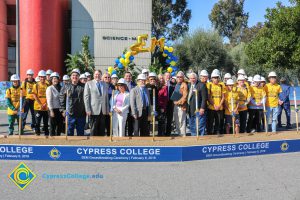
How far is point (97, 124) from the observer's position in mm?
8820

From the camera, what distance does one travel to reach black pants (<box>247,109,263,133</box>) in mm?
10516

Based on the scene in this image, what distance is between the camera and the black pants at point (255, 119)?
10.5 m

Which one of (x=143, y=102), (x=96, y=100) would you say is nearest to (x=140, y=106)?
(x=143, y=102)

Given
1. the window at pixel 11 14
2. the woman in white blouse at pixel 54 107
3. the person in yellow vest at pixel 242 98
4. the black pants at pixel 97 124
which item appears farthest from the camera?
the window at pixel 11 14

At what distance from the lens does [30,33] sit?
83.4 feet

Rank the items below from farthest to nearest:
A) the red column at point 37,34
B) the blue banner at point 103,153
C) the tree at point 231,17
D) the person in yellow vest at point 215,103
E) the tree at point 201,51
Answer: the tree at point 231,17 < the tree at point 201,51 < the red column at point 37,34 < the person in yellow vest at point 215,103 < the blue banner at point 103,153

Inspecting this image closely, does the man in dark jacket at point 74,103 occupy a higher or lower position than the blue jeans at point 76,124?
higher

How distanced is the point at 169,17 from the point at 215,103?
33488mm

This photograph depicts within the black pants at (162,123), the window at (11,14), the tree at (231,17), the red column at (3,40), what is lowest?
the black pants at (162,123)

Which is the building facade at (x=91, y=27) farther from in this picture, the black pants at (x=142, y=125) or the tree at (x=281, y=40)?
the black pants at (x=142, y=125)

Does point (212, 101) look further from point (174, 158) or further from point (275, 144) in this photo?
point (174, 158)

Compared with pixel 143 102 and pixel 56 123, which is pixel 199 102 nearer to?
pixel 143 102

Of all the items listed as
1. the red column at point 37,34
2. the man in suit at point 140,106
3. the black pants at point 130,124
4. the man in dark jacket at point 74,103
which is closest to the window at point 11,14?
the red column at point 37,34

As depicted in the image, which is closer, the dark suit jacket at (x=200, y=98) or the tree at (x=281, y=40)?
the dark suit jacket at (x=200, y=98)
